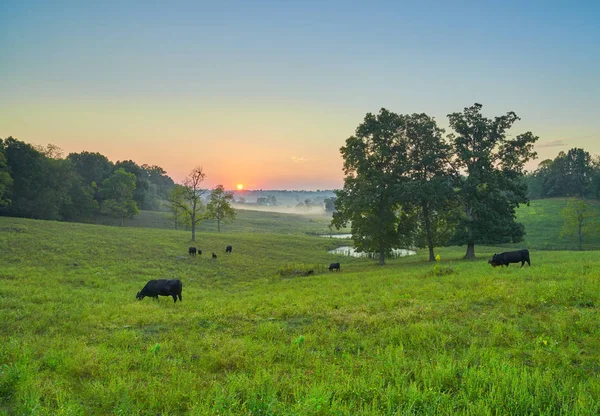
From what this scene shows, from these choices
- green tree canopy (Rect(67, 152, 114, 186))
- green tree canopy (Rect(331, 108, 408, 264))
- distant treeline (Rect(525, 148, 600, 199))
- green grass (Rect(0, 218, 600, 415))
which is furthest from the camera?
distant treeline (Rect(525, 148, 600, 199))

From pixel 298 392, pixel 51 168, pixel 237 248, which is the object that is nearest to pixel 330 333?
pixel 298 392

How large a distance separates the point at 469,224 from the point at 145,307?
32912 millimetres

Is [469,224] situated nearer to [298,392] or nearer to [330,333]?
[330,333]

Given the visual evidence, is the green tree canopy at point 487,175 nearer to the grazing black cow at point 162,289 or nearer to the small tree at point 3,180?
the grazing black cow at point 162,289

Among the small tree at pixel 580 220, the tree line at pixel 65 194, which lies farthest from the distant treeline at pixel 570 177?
the tree line at pixel 65 194

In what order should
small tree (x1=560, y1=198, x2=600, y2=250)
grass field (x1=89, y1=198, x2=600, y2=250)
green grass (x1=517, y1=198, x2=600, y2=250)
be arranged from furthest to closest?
grass field (x1=89, y1=198, x2=600, y2=250) < green grass (x1=517, y1=198, x2=600, y2=250) < small tree (x1=560, y1=198, x2=600, y2=250)

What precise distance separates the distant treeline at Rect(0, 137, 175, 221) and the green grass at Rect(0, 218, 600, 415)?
58.6 metres

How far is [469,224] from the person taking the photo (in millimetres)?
33719

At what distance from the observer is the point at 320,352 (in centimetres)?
785

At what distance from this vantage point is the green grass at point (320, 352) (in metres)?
5.21

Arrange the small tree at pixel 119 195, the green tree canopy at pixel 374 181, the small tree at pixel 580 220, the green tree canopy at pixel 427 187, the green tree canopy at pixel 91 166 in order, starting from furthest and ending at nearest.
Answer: the green tree canopy at pixel 91 166 → the small tree at pixel 119 195 → the small tree at pixel 580 220 → the green tree canopy at pixel 374 181 → the green tree canopy at pixel 427 187

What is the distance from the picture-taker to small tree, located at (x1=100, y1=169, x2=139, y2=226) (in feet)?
243

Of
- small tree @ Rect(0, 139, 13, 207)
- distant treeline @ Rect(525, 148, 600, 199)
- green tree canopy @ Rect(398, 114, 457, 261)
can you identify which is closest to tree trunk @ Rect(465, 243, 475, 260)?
green tree canopy @ Rect(398, 114, 457, 261)

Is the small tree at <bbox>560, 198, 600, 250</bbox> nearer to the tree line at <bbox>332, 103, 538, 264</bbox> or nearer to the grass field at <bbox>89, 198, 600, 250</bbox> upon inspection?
the grass field at <bbox>89, 198, 600, 250</bbox>
